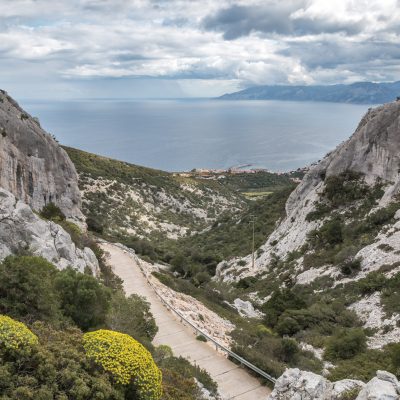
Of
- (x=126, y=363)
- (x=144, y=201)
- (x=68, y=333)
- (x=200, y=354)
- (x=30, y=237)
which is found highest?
(x=30, y=237)

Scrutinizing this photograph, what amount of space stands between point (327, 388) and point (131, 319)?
25.2 feet

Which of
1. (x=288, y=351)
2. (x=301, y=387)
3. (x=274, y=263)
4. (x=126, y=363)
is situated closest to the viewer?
(x=126, y=363)

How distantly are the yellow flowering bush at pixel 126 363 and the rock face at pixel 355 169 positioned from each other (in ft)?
88.7

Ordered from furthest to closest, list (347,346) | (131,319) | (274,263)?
(274,263), (347,346), (131,319)

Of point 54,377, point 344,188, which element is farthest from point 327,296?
point 54,377

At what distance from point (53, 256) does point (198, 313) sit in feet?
24.0

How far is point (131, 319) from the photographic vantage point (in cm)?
1480

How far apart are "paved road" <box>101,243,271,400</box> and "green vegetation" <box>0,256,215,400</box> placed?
0.96 metres

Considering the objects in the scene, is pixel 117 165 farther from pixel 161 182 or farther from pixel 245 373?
pixel 245 373

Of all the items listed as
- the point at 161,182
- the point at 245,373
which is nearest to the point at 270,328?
the point at 245,373

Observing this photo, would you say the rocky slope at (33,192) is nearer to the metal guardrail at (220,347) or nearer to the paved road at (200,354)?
the paved road at (200,354)

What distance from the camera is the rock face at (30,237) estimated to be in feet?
52.0

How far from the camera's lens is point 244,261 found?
39.2 meters

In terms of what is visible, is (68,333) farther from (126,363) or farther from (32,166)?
(32,166)
